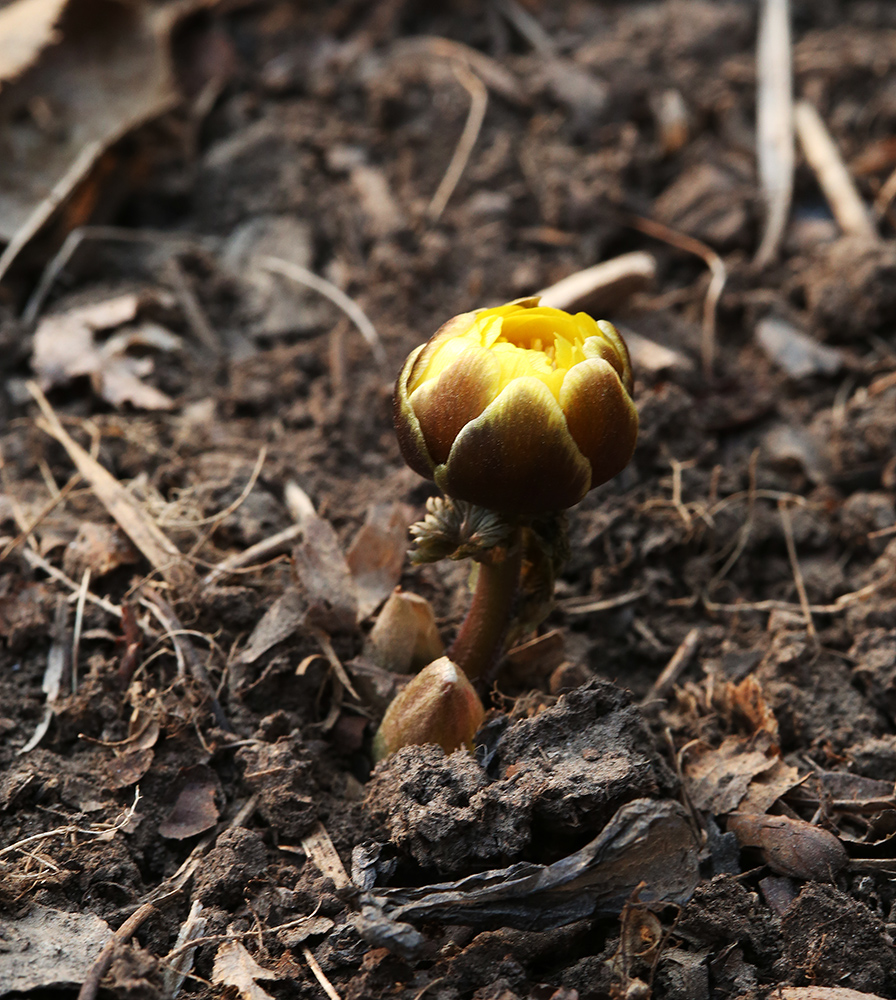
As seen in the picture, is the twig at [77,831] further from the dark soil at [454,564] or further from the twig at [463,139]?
the twig at [463,139]

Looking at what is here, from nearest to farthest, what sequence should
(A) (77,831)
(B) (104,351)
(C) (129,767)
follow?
(A) (77,831), (C) (129,767), (B) (104,351)

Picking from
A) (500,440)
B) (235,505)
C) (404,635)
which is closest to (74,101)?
(235,505)

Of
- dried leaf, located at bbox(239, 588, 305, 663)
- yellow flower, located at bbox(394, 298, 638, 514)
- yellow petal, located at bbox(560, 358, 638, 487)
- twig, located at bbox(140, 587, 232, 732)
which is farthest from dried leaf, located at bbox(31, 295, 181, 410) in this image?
yellow petal, located at bbox(560, 358, 638, 487)

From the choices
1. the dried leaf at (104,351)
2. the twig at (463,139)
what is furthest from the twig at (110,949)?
the twig at (463,139)

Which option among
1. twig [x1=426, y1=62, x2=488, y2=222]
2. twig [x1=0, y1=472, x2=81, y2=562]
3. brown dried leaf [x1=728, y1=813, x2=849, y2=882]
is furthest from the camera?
twig [x1=426, y1=62, x2=488, y2=222]

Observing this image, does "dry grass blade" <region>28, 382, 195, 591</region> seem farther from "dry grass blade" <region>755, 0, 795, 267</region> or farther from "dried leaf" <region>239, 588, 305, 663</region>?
"dry grass blade" <region>755, 0, 795, 267</region>

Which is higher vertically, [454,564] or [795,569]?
[454,564]

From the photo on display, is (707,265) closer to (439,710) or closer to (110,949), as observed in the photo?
(439,710)
